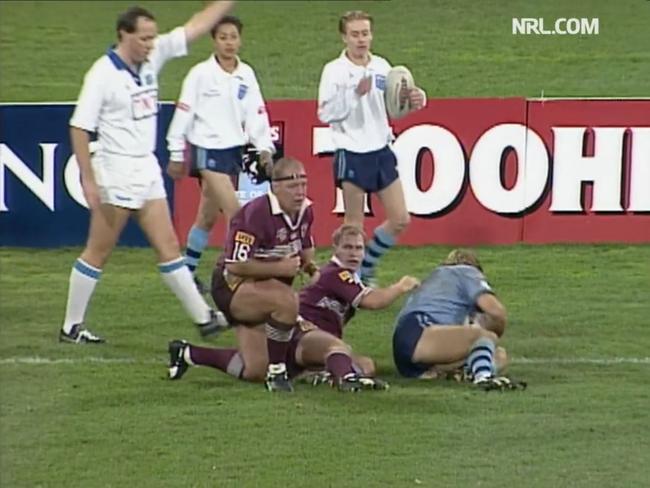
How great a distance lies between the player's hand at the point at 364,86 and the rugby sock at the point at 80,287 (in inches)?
60.4

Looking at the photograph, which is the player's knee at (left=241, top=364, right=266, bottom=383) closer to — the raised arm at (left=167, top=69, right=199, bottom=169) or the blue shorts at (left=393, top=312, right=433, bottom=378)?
the blue shorts at (left=393, top=312, right=433, bottom=378)

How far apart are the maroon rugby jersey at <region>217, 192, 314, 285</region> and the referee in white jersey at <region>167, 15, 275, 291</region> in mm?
1418

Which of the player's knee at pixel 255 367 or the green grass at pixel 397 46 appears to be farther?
the player's knee at pixel 255 367

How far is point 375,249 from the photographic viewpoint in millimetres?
8500

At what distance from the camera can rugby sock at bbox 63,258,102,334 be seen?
7.34 m

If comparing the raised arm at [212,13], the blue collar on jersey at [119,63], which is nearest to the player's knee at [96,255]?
the blue collar on jersey at [119,63]

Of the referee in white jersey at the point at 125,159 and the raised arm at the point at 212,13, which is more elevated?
the raised arm at the point at 212,13

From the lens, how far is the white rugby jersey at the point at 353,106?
818 cm

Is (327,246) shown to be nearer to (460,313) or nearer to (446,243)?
(446,243)

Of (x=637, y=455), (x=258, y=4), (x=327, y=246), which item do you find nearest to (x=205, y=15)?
(x=637, y=455)

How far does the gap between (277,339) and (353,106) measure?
198 cm

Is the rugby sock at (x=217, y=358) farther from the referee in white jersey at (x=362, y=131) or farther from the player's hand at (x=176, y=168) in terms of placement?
the referee in white jersey at (x=362, y=131)

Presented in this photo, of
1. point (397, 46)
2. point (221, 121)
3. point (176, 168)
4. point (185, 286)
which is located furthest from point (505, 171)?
point (397, 46)

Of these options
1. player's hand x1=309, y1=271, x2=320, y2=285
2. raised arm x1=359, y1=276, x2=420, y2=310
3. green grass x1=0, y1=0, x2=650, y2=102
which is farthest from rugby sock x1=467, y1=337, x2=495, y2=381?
green grass x1=0, y1=0, x2=650, y2=102
